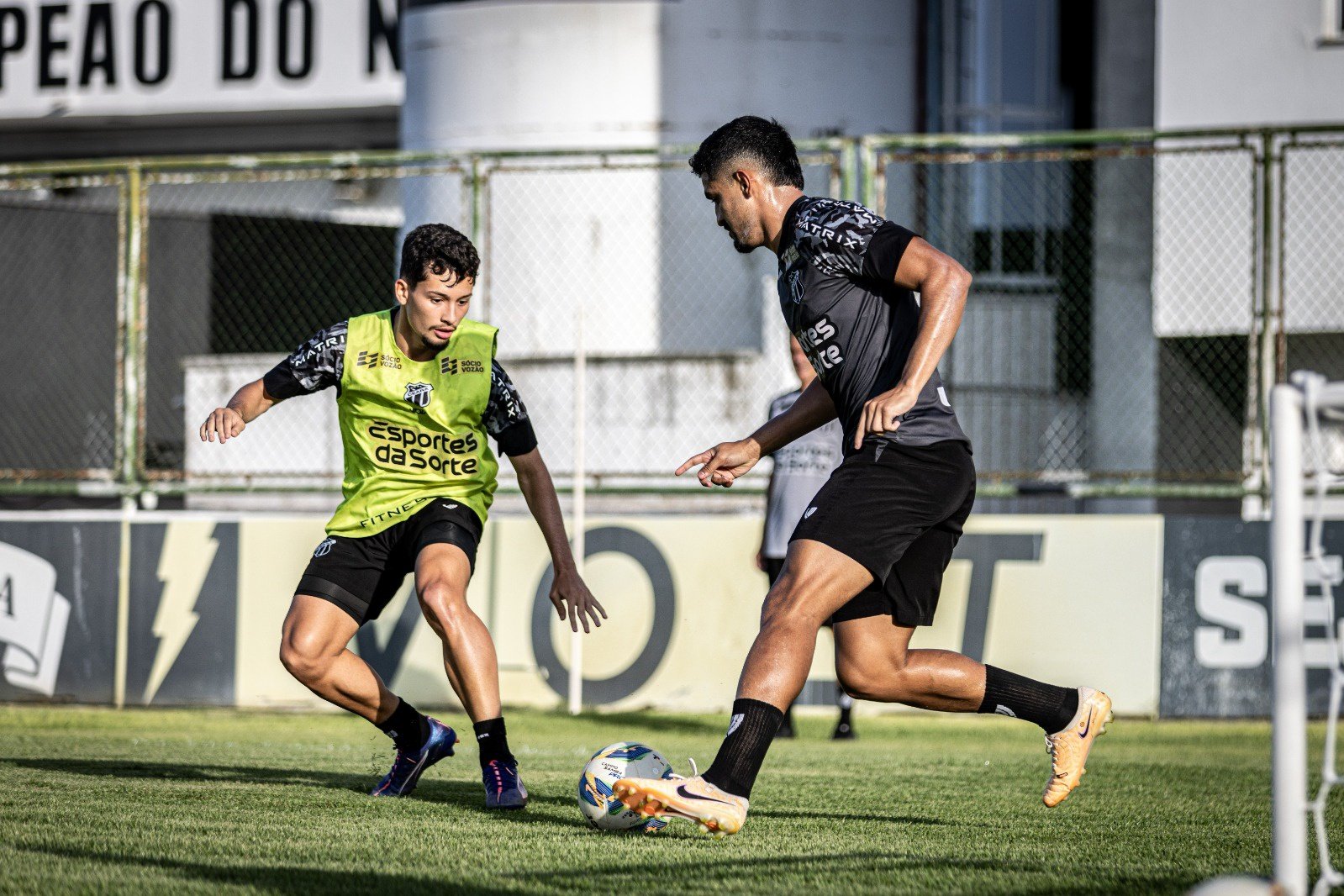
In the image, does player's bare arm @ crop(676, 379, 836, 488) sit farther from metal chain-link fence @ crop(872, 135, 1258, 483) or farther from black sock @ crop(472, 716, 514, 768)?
metal chain-link fence @ crop(872, 135, 1258, 483)

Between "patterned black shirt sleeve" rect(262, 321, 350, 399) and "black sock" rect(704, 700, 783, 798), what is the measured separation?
2.27 m

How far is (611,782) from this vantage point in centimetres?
479

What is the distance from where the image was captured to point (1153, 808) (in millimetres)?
5758

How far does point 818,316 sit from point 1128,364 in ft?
32.1

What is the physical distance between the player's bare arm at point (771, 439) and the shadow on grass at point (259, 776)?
135 cm

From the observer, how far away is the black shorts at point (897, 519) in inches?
180

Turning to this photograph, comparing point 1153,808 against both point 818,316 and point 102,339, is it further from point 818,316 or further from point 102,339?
point 102,339

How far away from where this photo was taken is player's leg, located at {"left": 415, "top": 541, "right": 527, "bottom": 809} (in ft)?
17.5

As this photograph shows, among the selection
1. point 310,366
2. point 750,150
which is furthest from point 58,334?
point 750,150

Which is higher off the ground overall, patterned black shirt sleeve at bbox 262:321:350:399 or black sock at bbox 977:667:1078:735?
patterned black shirt sleeve at bbox 262:321:350:399

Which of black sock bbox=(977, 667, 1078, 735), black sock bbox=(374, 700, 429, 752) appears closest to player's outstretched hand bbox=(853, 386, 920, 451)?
black sock bbox=(977, 667, 1078, 735)

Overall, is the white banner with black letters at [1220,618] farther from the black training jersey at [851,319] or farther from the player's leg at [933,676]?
the black training jersey at [851,319]

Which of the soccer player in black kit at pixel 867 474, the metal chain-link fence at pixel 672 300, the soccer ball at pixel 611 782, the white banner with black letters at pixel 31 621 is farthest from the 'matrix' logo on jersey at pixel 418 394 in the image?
the white banner with black letters at pixel 31 621

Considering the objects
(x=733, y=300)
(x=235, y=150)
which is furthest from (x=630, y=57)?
(x=235, y=150)
